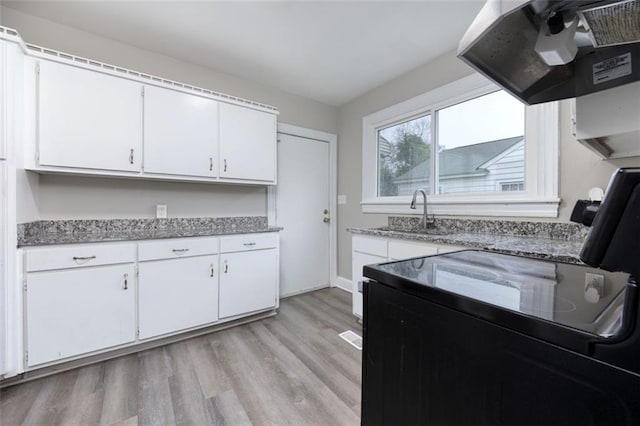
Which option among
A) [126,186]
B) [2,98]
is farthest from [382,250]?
[2,98]

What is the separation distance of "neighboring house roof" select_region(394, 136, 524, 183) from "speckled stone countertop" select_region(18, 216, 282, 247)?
1702mm

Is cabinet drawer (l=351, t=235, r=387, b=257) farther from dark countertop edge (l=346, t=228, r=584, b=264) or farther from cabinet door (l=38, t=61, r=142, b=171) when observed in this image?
cabinet door (l=38, t=61, r=142, b=171)

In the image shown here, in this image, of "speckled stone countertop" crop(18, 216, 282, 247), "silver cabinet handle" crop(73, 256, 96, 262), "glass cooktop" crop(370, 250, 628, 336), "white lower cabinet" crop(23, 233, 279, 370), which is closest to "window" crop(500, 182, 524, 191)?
"glass cooktop" crop(370, 250, 628, 336)

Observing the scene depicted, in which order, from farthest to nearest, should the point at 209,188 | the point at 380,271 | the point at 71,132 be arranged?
the point at 209,188
the point at 71,132
the point at 380,271

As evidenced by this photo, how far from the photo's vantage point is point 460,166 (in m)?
2.36

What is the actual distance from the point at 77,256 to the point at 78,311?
1.18ft

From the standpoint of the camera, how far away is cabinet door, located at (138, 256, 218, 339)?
192cm

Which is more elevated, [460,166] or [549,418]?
[460,166]

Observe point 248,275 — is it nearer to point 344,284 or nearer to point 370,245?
point 370,245

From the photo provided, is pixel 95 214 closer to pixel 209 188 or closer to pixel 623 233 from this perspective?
pixel 209 188

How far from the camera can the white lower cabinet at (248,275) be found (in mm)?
2281

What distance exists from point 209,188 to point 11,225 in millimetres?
1367

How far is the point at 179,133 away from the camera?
7.29 feet

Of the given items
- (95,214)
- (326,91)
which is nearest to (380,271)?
(95,214)
